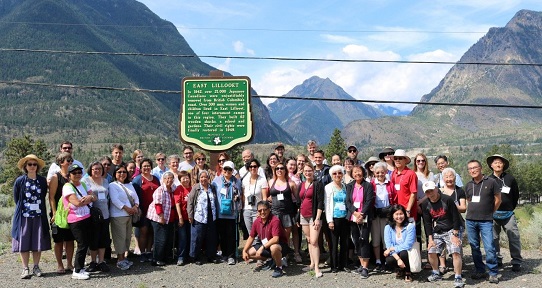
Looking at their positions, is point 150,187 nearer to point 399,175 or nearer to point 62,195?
point 62,195

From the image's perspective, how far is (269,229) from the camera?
765 centimetres

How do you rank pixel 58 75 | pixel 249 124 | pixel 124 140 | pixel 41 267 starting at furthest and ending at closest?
pixel 58 75 → pixel 124 140 → pixel 249 124 → pixel 41 267

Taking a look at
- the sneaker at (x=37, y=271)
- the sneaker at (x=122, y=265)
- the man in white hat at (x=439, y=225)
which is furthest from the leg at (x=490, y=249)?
the sneaker at (x=37, y=271)

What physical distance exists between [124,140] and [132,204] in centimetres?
13390

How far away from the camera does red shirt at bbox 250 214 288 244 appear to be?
7629 millimetres

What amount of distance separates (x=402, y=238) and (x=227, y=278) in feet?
9.60

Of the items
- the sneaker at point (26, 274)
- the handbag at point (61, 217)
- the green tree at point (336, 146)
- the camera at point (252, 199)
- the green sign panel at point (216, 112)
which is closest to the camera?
the handbag at point (61, 217)

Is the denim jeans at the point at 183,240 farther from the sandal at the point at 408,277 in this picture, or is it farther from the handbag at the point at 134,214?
the sandal at the point at 408,277

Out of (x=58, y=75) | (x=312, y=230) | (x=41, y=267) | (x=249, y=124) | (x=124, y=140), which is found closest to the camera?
(x=312, y=230)

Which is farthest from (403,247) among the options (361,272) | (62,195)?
(62,195)

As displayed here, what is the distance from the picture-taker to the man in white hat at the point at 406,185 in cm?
726

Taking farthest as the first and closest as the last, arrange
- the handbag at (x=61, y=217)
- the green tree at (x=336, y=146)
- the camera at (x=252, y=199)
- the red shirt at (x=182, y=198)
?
the green tree at (x=336, y=146) < the red shirt at (x=182, y=198) < the camera at (x=252, y=199) < the handbag at (x=61, y=217)

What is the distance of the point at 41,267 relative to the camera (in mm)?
8219

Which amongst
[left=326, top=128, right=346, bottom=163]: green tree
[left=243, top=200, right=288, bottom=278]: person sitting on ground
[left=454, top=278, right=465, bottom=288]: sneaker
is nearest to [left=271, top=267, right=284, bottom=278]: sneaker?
[left=243, top=200, right=288, bottom=278]: person sitting on ground
